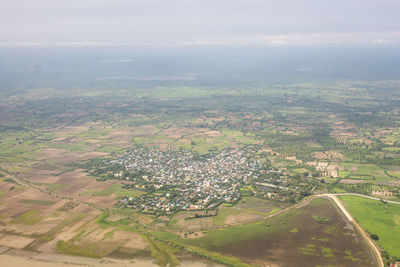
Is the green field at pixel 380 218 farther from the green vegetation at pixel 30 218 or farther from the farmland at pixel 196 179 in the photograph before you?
the green vegetation at pixel 30 218

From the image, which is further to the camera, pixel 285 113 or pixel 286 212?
pixel 285 113

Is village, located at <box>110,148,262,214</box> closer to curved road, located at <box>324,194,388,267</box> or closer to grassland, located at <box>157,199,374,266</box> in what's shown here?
grassland, located at <box>157,199,374,266</box>

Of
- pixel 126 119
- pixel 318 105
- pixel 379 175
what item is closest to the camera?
pixel 379 175

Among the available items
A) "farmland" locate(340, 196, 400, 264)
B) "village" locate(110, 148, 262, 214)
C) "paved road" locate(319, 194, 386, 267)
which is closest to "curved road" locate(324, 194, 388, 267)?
"paved road" locate(319, 194, 386, 267)

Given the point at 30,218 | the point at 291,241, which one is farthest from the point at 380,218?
the point at 30,218

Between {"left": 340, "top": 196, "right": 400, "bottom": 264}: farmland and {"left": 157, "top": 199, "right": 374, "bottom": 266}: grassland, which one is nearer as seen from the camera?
{"left": 157, "top": 199, "right": 374, "bottom": 266}: grassland

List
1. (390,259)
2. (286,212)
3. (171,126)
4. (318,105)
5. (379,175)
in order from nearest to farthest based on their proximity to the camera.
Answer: (390,259), (286,212), (379,175), (171,126), (318,105)

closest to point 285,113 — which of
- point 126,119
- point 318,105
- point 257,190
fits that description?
point 318,105

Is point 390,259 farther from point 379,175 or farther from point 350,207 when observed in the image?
point 379,175
